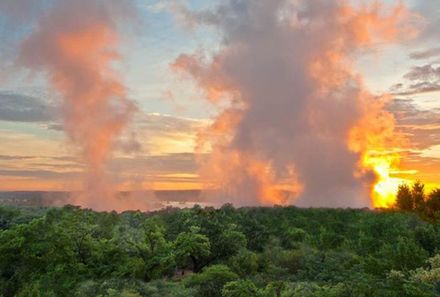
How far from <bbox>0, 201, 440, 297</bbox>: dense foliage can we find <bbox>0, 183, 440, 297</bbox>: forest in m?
0.09

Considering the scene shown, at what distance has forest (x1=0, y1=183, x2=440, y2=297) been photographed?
34000 millimetres

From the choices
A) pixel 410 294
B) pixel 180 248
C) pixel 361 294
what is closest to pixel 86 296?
pixel 180 248

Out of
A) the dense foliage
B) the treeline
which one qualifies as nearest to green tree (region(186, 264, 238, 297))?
the dense foliage

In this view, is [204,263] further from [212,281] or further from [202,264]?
[212,281]

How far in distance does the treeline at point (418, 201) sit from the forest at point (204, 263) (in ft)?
87.8

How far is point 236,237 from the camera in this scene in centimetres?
5778

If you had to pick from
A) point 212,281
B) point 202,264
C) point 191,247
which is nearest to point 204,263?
point 202,264

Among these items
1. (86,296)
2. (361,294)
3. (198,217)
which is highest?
(198,217)

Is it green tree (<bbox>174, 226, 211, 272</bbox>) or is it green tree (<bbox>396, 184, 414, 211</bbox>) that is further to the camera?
green tree (<bbox>396, 184, 414, 211</bbox>)

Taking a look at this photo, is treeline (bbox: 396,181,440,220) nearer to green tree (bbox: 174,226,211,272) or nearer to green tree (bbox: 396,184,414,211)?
green tree (bbox: 396,184,414,211)

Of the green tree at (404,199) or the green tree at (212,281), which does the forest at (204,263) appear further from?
the green tree at (404,199)

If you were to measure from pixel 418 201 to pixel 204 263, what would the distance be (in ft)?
187

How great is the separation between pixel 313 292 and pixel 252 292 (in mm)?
4537

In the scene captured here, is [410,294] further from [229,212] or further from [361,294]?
[229,212]
